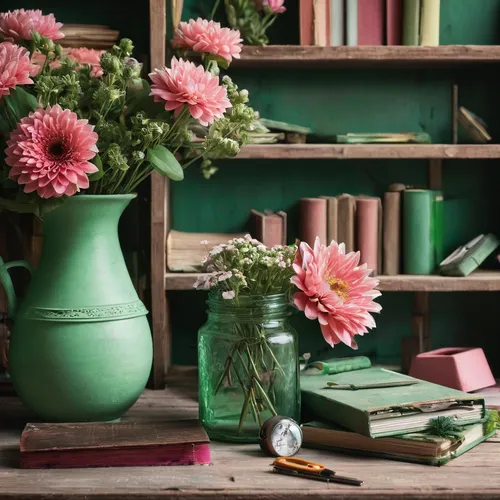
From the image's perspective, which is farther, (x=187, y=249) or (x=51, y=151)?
(x=187, y=249)

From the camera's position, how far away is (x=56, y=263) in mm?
1612

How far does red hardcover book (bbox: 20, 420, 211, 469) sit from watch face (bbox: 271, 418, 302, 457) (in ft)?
0.37

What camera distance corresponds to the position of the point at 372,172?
7.48 feet

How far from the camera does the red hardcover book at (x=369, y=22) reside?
208 cm

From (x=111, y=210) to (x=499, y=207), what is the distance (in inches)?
43.8

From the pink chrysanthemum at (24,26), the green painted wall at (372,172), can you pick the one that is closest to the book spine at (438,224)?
the green painted wall at (372,172)

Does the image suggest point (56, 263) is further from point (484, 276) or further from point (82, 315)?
point (484, 276)

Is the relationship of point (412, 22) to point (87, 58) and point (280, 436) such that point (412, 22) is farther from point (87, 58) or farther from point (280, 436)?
point (280, 436)

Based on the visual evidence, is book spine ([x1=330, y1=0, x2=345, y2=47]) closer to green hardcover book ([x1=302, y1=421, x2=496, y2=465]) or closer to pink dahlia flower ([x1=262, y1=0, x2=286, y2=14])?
pink dahlia flower ([x1=262, y1=0, x2=286, y2=14])

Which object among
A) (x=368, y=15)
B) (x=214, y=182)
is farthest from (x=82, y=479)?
(x=368, y=15)

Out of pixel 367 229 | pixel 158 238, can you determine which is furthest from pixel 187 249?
pixel 367 229

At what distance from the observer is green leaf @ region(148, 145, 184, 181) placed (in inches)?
61.7

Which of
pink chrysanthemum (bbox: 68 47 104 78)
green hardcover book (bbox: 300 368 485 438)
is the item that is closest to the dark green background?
pink chrysanthemum (bbox: 68 47 104 78)

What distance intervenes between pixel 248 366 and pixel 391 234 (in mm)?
703
